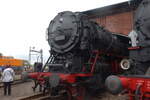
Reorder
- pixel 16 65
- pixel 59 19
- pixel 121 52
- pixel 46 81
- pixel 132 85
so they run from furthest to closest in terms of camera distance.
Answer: pixel 16 65
pixel 121 52
pixel 59 19
pixel 46 81
pixel 132 85

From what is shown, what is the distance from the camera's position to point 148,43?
5480mm

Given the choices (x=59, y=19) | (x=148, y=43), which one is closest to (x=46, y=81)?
(x=59, y=19)

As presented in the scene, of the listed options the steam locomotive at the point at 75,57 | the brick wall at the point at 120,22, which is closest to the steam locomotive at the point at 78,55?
the steam locomotive at the point at 75,57

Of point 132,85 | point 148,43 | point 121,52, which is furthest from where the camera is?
point 121,52

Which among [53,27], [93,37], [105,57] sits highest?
[53,27]

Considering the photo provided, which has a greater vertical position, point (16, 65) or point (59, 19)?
point (59, 19)

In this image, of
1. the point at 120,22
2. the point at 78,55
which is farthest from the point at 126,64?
the point at 120,22

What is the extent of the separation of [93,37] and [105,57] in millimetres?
1347

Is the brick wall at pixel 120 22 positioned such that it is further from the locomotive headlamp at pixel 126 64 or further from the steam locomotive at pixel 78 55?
the locomotive headlamp at pixel 126 64

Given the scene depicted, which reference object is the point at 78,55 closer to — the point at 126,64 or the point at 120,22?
the point at 126,64

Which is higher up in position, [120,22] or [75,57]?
[120,22]

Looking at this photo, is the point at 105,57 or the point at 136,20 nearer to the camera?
the point at 136,20

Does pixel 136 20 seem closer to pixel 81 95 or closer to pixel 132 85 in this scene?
pixel 132 85

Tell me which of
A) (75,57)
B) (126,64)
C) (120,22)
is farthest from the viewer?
(120,22)
